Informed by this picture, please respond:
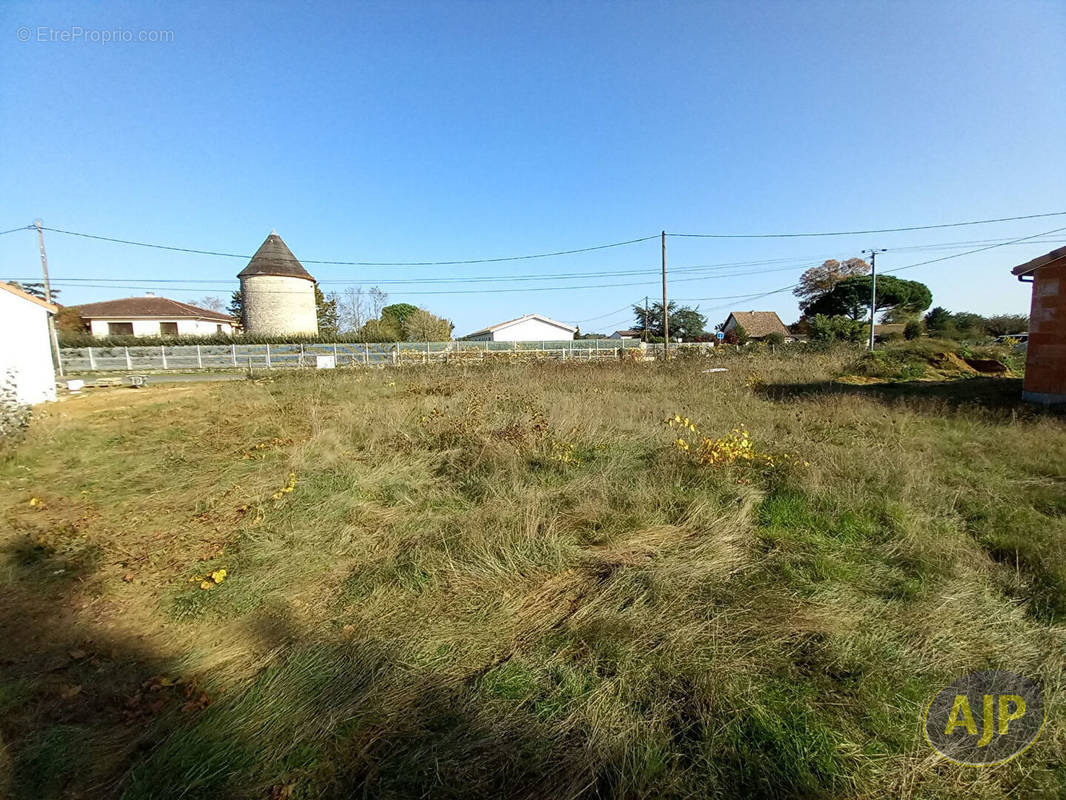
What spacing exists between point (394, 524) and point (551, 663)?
93.2 inches

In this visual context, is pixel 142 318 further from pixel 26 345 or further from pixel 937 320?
pixel 937 320

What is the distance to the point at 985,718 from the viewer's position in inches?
80.0

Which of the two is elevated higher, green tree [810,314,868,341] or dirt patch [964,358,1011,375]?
green tree [810,314,868,341]

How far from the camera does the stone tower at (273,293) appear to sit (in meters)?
33.0

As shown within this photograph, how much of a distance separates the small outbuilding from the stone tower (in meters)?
36.9

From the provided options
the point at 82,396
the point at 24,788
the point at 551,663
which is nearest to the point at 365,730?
the point at 551,663

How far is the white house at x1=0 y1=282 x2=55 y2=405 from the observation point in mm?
10898

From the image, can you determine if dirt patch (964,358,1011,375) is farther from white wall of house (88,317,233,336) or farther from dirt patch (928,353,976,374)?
white wall of house (88,317,233,336)

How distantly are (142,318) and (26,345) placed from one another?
113ft

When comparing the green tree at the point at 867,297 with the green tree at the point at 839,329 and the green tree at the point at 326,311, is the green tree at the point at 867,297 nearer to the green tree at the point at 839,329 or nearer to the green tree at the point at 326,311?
the green tree at the point at 839,329

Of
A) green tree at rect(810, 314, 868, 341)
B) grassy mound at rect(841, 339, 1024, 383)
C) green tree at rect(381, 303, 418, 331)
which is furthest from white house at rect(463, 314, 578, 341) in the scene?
grassy mound at rect(841, 339, 1024, 383)

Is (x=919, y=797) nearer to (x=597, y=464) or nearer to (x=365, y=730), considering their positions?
(x=365, y=730)

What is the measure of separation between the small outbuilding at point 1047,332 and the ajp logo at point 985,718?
10467mm

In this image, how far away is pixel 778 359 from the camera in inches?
741
